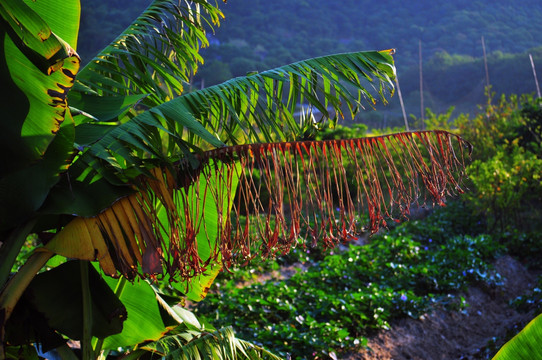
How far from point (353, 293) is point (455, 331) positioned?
1223mm

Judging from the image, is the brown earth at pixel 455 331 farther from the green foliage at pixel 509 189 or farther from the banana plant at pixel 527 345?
the banana plant at pixel 527 345

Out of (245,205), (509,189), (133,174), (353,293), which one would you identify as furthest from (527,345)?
(509,189)

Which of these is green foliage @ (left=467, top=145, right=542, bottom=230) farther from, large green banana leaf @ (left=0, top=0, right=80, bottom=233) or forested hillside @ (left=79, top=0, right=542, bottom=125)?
forested hillside @ (left=79, top=0, right=542, bottom=125)

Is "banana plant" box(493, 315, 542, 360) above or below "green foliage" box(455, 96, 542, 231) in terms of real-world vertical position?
below

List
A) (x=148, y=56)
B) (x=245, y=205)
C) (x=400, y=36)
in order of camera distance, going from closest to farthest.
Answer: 1. (x=245, y=205)
2. (x=148, y=56)
3. (x=400, y=36)

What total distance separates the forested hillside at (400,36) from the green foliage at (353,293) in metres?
25.6

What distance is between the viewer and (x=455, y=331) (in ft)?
19.2

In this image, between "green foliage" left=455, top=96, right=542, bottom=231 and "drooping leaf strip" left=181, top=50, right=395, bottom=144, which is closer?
"drooping leaf strip" left=181, top=50, right=395, bottom=144

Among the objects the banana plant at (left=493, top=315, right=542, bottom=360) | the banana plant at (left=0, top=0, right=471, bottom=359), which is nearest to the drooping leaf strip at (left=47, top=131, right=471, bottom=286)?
the banana plant at (left=0, top=0, right=471, bottom=359)

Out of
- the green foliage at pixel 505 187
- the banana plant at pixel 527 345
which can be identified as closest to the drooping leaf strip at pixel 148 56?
the banana plant at pixel 527 345

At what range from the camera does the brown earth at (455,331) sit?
5105mm

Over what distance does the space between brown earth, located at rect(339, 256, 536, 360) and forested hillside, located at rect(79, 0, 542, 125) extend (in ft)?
88.1

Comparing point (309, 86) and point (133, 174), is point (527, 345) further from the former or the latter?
point (133, 174)

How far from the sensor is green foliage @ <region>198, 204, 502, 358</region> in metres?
4.80
